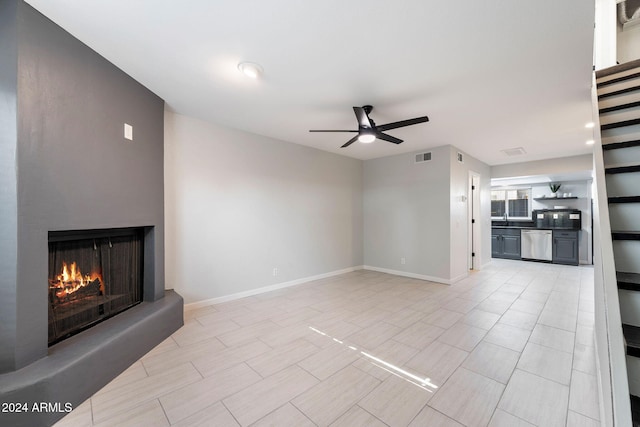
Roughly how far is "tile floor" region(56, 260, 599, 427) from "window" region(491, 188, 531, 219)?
15.5 ft

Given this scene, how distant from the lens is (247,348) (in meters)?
2.38

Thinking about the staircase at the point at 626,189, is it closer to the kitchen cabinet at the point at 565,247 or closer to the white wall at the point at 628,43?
the white wall at the point at 628,43

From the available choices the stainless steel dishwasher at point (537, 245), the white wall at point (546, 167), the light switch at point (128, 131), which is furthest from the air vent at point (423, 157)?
the light switch at point (128, 131)

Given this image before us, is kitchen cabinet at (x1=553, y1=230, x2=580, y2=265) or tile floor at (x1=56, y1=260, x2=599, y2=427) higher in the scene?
kitchen cabinet at (x1=553, y1=230, x2=580, y2=265)

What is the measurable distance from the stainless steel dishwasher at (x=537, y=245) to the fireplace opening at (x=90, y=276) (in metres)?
8.60

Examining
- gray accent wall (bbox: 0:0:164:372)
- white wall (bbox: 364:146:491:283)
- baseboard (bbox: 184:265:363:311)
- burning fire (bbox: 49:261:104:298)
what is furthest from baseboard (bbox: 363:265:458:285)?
burning fire (bbox: 49:261:104:298)

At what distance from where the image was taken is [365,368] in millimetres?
2070

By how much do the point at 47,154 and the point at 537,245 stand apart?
30.1ft

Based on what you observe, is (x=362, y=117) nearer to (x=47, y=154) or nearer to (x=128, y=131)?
(x=128, y=131)

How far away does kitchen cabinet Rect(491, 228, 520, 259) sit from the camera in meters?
6.93

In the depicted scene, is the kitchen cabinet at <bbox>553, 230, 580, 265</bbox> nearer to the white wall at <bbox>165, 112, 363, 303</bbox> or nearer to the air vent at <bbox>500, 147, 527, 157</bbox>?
the air vent at <bbox>500, 147, 527, 157</bbox>

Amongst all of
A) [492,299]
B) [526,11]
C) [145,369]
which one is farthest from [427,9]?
[492,299]

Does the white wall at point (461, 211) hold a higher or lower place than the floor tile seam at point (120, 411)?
higher

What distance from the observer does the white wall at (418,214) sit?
15.1ft
